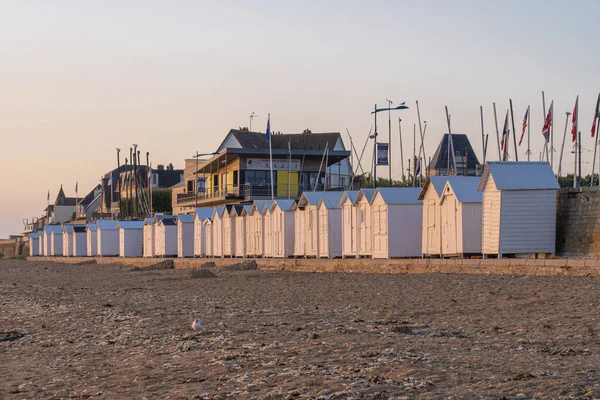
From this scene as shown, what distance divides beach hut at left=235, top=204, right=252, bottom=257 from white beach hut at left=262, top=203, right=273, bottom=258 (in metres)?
2.98

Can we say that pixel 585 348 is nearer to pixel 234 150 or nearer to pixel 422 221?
pixel 422 221

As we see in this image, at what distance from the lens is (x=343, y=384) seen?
946 cm

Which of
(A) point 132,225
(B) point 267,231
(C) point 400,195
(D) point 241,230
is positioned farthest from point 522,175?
(A) point 132,225

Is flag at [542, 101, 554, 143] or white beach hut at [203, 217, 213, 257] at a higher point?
flag at [542, 101, 554, 143]

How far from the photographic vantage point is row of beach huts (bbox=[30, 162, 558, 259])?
95.8 feet

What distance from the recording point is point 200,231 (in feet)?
203

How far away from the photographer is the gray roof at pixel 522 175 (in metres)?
29.1

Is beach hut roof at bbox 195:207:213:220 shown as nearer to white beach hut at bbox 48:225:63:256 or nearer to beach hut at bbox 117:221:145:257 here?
beach hut at bbox 117:221:145:257

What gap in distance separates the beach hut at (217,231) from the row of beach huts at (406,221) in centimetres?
6

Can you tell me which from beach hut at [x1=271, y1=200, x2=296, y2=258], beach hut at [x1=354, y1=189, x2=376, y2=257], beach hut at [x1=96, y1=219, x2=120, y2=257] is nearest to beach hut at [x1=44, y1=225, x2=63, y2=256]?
beach hut at [x1=96, y1=219, x2=120, y2=257]

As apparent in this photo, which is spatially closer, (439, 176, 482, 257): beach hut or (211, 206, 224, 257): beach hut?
(439, 176, 482, 257): beach hut

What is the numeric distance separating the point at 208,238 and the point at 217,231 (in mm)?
2505

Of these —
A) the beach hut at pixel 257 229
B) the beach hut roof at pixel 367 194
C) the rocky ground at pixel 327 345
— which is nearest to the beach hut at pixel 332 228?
the beach hut roof at pixel 367 194

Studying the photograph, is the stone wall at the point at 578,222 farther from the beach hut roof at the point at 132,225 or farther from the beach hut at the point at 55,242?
the beach hut at the point at 55,242
